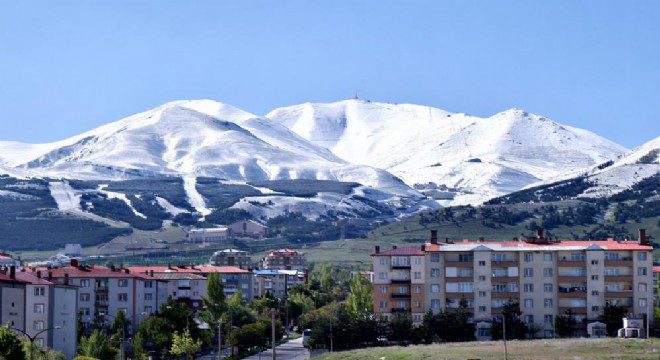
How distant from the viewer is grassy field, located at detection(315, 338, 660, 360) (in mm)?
101562

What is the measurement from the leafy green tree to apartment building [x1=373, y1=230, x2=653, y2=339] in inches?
1279

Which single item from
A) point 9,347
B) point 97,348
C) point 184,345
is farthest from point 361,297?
point 9,347

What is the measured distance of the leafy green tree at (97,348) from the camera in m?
115

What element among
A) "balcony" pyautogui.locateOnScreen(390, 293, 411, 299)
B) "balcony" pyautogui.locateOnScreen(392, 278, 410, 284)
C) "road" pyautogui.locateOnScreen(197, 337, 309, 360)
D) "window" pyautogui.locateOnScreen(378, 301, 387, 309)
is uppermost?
"balcony" pyautogui.locateOnScreen(392, 278, 410, 284)

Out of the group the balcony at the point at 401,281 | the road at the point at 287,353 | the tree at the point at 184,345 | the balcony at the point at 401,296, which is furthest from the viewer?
the balcony at the point at 401,281

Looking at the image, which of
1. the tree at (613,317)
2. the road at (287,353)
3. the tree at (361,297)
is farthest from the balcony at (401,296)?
the tree at (613,317)

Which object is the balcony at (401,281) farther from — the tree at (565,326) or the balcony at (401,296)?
the tree at (565,326)

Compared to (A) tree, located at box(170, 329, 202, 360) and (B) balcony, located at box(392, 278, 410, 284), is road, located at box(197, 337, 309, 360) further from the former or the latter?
(B) balcony, located at box(392, 278, 410, 284)

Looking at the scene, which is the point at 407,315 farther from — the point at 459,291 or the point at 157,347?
the point at 157,347

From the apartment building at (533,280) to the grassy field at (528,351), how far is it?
15873 millimetres

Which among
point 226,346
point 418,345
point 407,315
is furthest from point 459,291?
point 226,346

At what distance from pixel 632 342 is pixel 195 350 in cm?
3892

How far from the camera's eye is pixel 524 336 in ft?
433

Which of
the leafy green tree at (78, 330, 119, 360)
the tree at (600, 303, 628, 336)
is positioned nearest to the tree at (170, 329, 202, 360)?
the leafy green tree at (78, 330, 119, 360)
